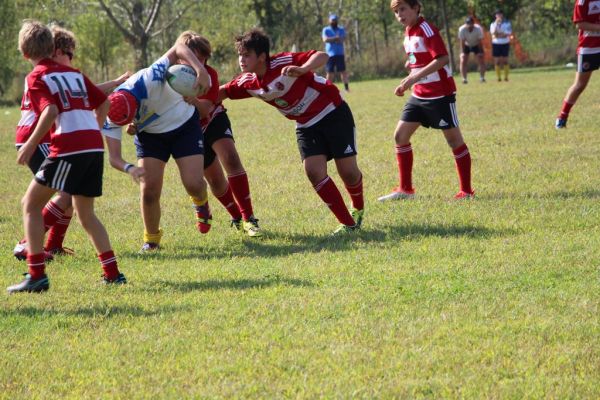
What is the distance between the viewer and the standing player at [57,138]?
5660mm

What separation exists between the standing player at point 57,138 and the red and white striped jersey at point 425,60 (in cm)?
344

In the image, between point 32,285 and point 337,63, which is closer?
point 32,285

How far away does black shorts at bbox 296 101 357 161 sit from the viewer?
24.0 feet

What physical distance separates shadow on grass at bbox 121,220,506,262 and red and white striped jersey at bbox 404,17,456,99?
1.64 meters

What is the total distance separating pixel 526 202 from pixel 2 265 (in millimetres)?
4206

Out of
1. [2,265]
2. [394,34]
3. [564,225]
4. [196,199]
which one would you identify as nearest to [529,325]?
[564,225]

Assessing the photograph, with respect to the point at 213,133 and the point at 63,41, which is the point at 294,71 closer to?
the point at 213,133

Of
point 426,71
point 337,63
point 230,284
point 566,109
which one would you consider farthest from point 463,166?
point 337,63

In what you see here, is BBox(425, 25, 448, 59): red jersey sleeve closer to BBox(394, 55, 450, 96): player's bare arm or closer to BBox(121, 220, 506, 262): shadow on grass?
BBox(394, 55, 450, 96): player's bare arm

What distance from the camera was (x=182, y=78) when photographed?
665cm

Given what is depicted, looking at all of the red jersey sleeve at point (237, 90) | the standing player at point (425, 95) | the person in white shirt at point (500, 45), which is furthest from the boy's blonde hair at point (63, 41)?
the person in white shirt at point (500, 45)

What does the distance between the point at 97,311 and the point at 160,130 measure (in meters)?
1.88

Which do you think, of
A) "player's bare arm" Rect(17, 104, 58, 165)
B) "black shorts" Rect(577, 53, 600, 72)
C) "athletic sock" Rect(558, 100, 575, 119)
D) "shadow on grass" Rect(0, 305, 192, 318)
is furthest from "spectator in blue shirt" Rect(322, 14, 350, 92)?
"shadow on grass" Rect(0, 305, 192, 318)

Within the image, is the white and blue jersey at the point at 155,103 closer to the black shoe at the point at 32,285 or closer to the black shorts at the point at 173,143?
the black shorts at the point at 173,143
